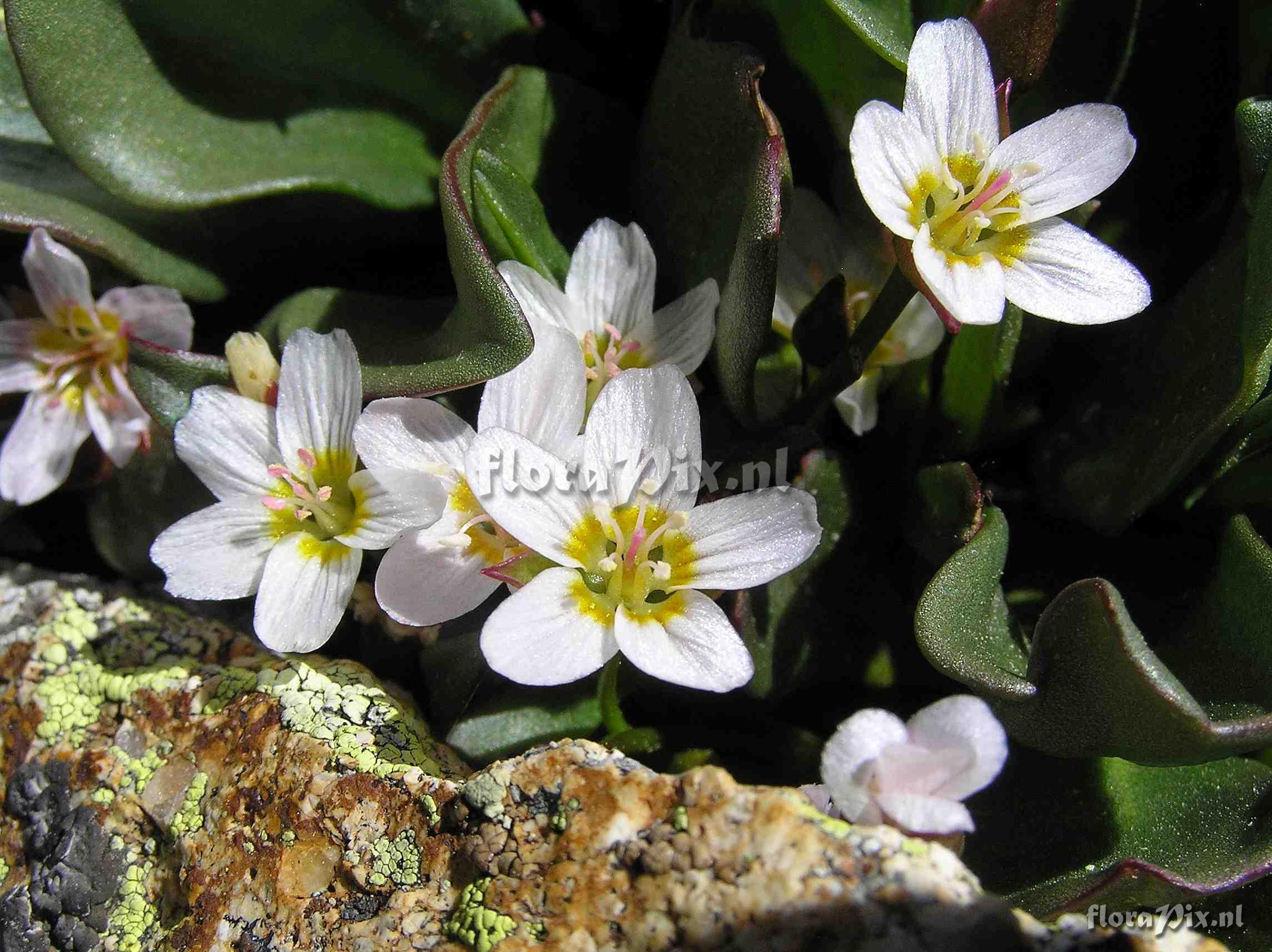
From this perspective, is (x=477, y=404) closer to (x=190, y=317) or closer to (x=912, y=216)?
(x=190, y=317)

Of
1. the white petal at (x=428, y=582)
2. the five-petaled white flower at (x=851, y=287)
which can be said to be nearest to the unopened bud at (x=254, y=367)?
the white petal at (x=428, y=582)

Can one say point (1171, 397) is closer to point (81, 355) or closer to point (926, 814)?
point (926, 814)

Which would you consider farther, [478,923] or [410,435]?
[410,435]

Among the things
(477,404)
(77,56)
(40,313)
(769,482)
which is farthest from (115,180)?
(769,482)

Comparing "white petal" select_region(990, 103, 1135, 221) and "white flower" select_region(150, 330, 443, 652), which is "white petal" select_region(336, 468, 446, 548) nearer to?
"white flower" select_region(150, 330, 443, 652)

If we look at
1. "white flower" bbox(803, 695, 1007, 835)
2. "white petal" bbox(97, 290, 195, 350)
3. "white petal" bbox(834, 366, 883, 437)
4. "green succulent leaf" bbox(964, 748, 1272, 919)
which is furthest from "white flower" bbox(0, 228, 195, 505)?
"green succulent leaf" bbox(964, 748, 1272, 919)

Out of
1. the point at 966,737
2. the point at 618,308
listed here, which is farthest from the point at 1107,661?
the point at 618,308

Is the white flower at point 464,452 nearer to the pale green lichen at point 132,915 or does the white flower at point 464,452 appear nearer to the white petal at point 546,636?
the white petal at point 546,636
